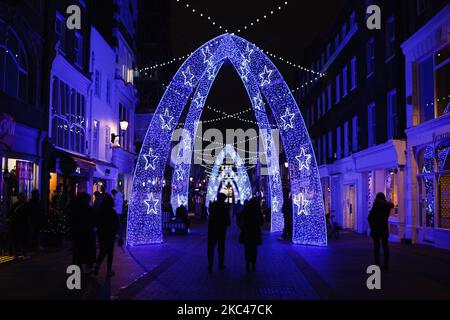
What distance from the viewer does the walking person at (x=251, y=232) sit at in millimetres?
13633

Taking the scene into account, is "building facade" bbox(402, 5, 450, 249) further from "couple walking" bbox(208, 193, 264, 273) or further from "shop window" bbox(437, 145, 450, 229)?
"couple walking" bbox(208, 193, 264, 273)

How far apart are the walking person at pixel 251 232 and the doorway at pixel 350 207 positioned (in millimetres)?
17901

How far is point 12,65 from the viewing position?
60.3 ft

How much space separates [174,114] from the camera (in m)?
20.2

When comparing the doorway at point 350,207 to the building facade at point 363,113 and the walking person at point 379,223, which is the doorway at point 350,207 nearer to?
the building facade at point 363,113

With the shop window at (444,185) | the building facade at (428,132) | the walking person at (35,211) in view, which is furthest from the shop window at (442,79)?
the walking person at (35,211)

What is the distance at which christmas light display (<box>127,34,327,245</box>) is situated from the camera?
19.2 meters

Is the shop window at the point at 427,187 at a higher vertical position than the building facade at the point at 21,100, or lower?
lower

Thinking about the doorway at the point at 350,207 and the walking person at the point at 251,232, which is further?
the doorway at the point at 350,207

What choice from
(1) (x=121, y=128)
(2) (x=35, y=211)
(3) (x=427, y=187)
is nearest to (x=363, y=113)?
(3) (x=427, y=187)

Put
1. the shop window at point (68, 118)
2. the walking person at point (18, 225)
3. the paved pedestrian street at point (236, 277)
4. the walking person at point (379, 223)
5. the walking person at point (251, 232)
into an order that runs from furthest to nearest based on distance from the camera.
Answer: the shop window at point (68, 118) → the walking person at point (18, 225) → the walking person at point (379, 223) → the walking person at point (251, 232) → the paved pedestrian street at point (236, 277)

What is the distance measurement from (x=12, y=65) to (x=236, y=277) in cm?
1065

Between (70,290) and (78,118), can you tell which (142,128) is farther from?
(70,290)

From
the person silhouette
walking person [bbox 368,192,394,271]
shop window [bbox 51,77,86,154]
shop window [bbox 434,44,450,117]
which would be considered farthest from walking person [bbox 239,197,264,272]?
shop window [bbox 51,77,86,154]
